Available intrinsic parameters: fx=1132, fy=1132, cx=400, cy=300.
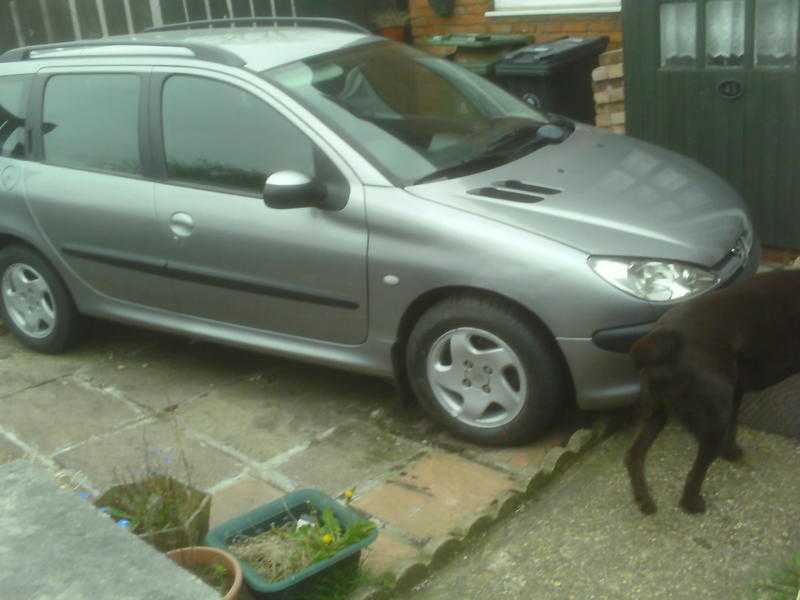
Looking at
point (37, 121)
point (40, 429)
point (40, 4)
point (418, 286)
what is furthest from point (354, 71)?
point (40, 4)

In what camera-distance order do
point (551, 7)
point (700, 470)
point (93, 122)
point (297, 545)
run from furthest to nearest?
point (551, 7), point (93, 122), point (700, 470), point (297, 545)

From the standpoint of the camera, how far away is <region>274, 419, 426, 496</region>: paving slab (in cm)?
468

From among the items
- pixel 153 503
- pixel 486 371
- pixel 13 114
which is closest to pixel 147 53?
pixel 13 114

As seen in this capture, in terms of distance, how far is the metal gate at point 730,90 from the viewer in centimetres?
638

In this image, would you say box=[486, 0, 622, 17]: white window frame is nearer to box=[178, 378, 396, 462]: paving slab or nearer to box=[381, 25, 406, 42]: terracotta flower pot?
box=[381, 25, 406, 42]: terracotta flower pot

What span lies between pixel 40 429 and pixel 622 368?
2779 millimetres

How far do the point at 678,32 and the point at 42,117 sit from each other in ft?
12.1

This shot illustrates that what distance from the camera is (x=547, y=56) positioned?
7.60m

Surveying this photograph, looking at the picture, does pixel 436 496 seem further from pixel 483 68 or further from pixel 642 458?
pixel 483 68

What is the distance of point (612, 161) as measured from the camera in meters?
5.27

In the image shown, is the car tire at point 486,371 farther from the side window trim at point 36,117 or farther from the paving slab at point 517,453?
the side window trim at point 36,117

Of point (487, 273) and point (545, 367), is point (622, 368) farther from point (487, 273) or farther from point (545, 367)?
point (487, 273)

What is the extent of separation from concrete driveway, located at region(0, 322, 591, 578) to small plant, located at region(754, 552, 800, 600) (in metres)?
0.99

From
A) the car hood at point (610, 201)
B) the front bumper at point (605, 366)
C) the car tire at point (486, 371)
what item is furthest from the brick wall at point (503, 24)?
the front bumper at point (605, 366)
